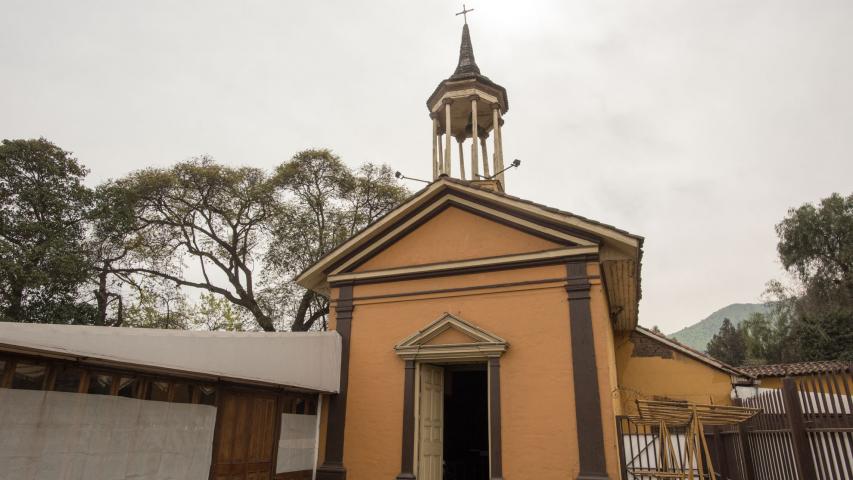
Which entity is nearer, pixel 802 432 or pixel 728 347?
pixel 802 432

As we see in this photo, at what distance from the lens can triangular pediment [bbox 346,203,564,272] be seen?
9.80m

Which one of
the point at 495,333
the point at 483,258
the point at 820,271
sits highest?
the point at 820,271

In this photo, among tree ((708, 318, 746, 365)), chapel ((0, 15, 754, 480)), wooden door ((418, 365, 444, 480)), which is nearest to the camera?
chapel ((0, 15, 754, 480))

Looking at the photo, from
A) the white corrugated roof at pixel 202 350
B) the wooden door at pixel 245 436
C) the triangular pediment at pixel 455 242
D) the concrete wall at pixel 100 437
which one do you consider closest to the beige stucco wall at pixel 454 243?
the triangular pediment at pixel 455 242

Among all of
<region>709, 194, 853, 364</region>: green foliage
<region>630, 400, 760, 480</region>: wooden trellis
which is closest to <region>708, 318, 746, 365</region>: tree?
<region>709, 194, 853, 364</region>: green foliage

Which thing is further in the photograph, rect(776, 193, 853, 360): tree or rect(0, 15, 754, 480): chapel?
rect(776, 193, 853, 360): tree

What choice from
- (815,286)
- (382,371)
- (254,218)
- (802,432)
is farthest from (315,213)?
(815,286)

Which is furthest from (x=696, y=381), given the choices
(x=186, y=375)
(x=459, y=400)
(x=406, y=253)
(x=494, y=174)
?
(x=186, y=375)

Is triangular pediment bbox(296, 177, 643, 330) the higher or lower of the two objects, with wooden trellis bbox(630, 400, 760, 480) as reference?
higher

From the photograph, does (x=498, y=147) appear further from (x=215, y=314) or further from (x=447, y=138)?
(x=215, y=314)

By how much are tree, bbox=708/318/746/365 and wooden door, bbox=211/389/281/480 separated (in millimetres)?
49333

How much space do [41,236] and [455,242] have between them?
50.3 feet

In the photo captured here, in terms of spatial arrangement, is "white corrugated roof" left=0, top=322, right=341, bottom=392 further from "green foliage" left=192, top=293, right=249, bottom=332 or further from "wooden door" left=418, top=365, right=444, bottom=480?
"green foliage" left=192, top=293, right=249, bottom=332

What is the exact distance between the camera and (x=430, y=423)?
9.76 meters
